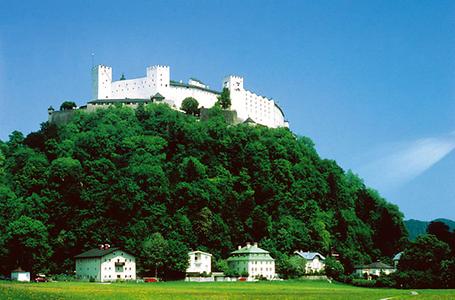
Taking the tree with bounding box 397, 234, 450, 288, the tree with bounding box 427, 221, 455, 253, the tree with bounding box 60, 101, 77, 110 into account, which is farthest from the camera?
the tree with bounding box 60, 101, 77, 110

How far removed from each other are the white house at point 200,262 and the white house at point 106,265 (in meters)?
8.11

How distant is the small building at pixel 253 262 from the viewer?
103812mm

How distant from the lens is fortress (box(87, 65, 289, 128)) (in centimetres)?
15275

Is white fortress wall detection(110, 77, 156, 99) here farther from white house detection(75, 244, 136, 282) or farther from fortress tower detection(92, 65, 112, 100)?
white house detection(75, 244, 136, 282)

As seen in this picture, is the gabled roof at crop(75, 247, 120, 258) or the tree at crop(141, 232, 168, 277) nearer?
the gabled roof at crop(75, 247, 120, 258)

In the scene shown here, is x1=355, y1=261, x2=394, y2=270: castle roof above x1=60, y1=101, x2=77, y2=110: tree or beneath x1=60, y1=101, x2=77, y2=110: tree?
beneath

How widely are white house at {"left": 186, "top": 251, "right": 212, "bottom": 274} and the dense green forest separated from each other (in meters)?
2.84

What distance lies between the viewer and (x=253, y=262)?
4114 inches

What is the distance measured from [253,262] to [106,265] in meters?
22.0

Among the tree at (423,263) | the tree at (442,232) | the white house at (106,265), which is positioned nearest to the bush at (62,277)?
the white house at (106,265)

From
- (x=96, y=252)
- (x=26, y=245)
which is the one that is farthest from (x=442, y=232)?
(x=26, y=245)

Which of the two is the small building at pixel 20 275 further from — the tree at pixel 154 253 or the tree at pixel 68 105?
the tree at pixel 68 105

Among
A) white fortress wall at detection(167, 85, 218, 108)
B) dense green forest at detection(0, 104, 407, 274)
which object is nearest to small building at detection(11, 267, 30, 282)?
dense green forest at detection(0, 104, 407, 274)

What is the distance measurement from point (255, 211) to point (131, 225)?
22458 millimetres
